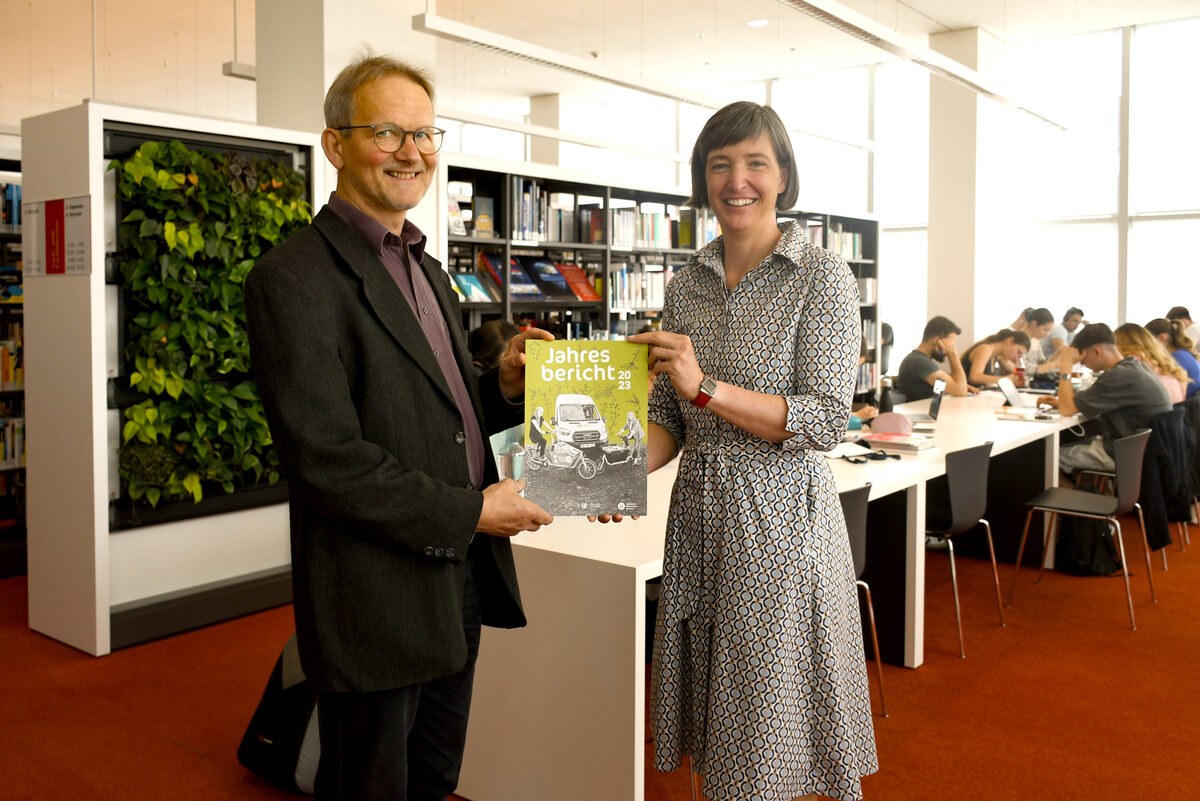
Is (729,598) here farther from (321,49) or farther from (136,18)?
(136,18)

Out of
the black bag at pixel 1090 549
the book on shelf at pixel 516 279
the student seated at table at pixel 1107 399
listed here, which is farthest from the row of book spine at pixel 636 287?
the black bag at pixel 1090 549

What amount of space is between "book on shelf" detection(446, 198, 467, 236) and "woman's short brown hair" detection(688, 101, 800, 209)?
4.17m

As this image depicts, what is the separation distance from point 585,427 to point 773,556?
47cm

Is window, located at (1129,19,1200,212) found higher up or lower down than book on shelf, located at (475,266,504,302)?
higher up

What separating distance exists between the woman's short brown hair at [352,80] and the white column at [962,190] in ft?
32.4

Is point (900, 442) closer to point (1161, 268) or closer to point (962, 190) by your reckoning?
point (962, 190)

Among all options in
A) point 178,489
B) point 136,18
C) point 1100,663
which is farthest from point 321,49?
point 136,18

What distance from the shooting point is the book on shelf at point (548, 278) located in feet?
22.4

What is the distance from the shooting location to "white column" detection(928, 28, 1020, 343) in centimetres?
1044

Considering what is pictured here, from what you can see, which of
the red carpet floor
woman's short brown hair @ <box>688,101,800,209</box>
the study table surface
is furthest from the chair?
woman's short brown hair @ <box>688,101,800,209</box>

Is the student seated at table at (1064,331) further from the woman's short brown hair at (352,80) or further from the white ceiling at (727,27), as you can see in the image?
the woman's short brown hair at (352,80)

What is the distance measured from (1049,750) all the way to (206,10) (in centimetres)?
970

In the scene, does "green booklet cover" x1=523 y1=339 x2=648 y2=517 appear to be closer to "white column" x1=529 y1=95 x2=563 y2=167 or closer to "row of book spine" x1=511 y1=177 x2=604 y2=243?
"row of book spine" x1=511 y1=177 x2=604 y2=243

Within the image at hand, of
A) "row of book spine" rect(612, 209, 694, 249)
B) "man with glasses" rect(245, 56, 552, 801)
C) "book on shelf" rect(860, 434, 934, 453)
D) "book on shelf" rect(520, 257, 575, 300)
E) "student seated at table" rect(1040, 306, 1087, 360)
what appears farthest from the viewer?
"student seated at table" rect(1040, 306, 1087, 360)
